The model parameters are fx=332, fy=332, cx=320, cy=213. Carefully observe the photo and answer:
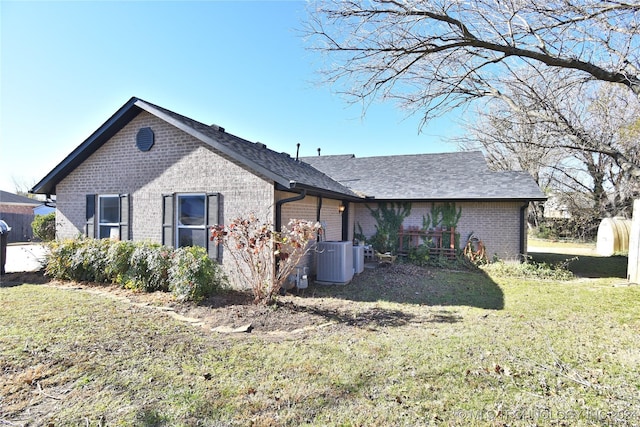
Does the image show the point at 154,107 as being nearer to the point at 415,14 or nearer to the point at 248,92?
the point at 248,92

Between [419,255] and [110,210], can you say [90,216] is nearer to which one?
[110,210]

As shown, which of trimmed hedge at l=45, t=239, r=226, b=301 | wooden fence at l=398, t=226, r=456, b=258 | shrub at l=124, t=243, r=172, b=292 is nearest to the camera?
trimmed hedge at l=45, t=239, r=226, b=301

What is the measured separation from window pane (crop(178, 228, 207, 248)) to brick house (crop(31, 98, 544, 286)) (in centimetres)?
3

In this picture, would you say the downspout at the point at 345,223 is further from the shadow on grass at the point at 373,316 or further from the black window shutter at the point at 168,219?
the shadow on grass at the point at 373,316

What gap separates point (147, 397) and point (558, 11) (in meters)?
7.40

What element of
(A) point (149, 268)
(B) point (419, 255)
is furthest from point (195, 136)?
(B) point (419, 255)

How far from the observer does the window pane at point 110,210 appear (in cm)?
979

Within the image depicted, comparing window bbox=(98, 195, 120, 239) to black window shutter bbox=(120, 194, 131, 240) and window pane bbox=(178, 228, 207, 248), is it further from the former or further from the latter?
window pane bbox=(178, 228, 207, 248)

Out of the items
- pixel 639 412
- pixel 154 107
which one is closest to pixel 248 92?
pixel 154 107

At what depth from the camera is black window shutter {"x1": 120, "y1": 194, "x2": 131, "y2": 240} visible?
957 centimetres

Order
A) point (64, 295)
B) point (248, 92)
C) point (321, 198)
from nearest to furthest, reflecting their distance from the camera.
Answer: point (64, 295)
point (321, 198)
point (248, 92)

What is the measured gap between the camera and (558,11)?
502 centimetres

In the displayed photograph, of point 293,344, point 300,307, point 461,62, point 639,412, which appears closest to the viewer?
point 639,412

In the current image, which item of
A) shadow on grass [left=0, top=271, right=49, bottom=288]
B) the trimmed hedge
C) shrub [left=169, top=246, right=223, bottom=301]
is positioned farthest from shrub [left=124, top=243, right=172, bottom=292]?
shadow on grass [left=0, top=271, right=49, bottom=288]
